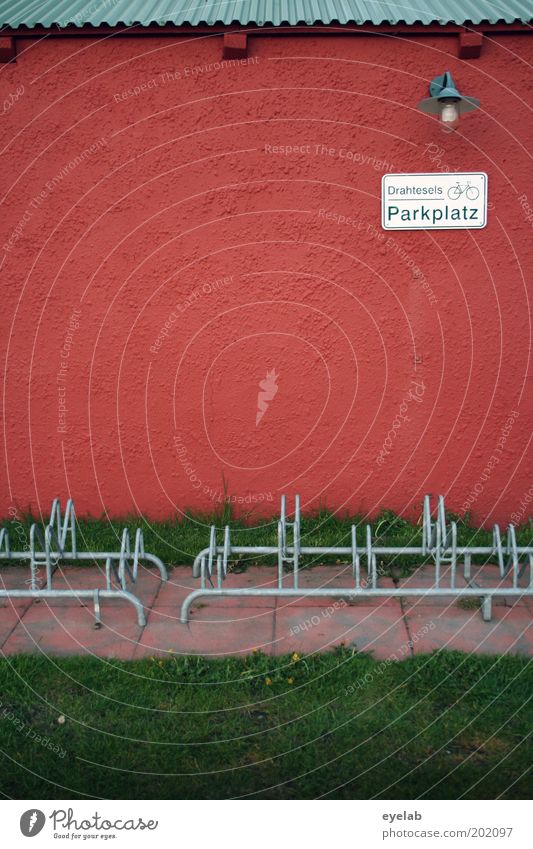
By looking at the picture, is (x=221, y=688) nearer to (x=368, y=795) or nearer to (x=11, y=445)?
(x=368, y=795)

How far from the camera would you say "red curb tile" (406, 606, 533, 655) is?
4.89m

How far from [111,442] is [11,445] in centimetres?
73

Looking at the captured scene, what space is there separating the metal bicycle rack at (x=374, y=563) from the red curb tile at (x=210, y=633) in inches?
4.2

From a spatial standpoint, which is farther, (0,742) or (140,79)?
(140,79)

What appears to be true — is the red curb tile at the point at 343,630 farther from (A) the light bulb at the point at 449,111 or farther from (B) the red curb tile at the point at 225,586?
(A) the light bulb at the point at 449,111

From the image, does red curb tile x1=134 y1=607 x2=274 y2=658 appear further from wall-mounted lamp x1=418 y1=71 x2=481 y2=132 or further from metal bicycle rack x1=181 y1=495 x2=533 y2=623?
wall-mounted lamp x1=418 y1=71 x2=481 y2=132

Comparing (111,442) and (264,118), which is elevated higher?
(264,118)

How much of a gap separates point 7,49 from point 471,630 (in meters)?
4.66

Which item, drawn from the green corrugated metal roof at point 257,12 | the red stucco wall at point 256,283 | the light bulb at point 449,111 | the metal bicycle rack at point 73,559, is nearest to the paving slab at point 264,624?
the metal bicycle rack at point 73,559

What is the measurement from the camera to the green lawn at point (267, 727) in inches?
148

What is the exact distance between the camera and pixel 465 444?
6438 mm

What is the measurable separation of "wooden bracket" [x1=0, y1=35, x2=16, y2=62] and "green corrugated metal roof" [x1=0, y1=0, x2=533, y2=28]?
10 cm

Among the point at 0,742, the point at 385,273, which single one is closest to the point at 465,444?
the point at 385,273

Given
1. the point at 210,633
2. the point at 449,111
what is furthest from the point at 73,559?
the point at 449,111
